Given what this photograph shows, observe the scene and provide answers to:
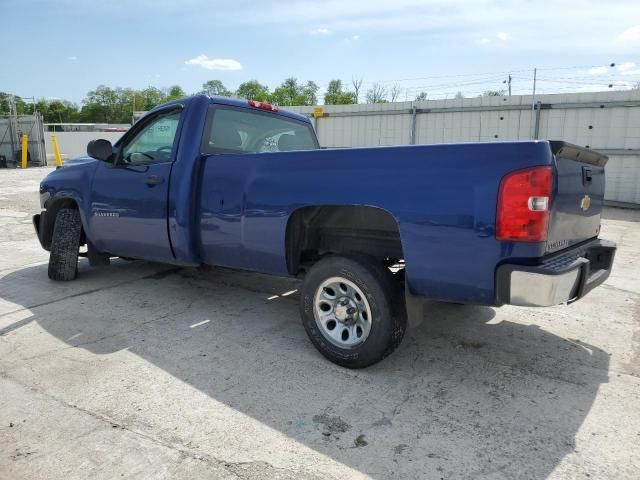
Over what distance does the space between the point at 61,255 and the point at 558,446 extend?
5.18m

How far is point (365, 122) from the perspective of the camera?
1784 centimetres

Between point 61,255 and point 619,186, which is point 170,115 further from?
point 619,186

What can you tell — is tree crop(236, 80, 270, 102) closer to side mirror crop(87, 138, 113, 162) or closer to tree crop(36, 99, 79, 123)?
tree crop(36, 99, 79, 123)

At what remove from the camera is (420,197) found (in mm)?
2963

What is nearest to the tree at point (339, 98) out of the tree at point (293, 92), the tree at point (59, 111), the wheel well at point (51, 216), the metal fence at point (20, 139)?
the tree at point (293, 92)

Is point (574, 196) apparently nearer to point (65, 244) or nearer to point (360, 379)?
point (360, 379)

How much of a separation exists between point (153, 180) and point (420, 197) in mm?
2650

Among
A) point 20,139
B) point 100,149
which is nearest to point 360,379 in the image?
point 100,149

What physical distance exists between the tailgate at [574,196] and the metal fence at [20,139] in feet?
85.8

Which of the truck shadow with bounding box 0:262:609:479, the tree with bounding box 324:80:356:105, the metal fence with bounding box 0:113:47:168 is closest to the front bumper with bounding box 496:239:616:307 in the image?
the truck shadow with bounding box 0:262:609:479

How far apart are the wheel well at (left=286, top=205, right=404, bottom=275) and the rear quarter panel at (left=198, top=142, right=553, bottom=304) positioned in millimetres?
113

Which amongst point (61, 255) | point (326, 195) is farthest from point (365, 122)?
point (326, 195)

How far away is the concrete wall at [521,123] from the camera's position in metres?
13.6

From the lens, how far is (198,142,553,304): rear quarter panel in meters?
2.74
